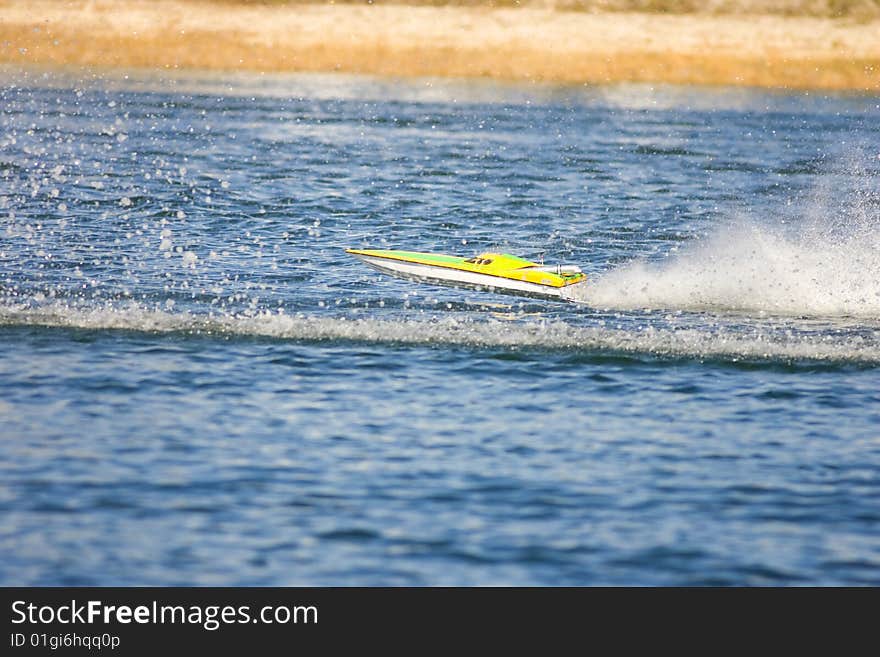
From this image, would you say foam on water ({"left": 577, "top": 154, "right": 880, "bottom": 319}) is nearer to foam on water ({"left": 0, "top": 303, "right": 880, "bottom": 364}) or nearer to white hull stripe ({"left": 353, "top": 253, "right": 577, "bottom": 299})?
white hull stripe ({"left": 353, "top": 253, "right": 577, "bottom": 299})

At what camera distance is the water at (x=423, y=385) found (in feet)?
48.5

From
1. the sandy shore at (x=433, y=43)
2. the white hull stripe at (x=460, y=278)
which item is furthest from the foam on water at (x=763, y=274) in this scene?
the sandy shore at (x=433, y=43)

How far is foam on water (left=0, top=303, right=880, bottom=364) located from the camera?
922 inches

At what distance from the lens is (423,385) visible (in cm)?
2097

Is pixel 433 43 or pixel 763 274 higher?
pixel 433 43

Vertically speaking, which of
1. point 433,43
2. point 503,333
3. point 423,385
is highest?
point 433,43

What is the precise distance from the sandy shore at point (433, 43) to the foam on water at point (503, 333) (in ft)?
195

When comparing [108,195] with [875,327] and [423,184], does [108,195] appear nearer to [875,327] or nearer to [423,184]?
[423,184]

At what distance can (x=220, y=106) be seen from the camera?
217ft

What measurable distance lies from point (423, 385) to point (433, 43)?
66.4 metres

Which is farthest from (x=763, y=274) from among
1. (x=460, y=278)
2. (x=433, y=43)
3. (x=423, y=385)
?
(x=433, y=43)

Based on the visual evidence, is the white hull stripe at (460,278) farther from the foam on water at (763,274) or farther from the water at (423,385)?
the foam on water at (763,274)

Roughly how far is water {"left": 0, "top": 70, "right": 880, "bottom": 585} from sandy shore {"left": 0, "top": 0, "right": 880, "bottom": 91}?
37.9m

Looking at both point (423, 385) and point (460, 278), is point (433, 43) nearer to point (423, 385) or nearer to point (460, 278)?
point (460, 278)
